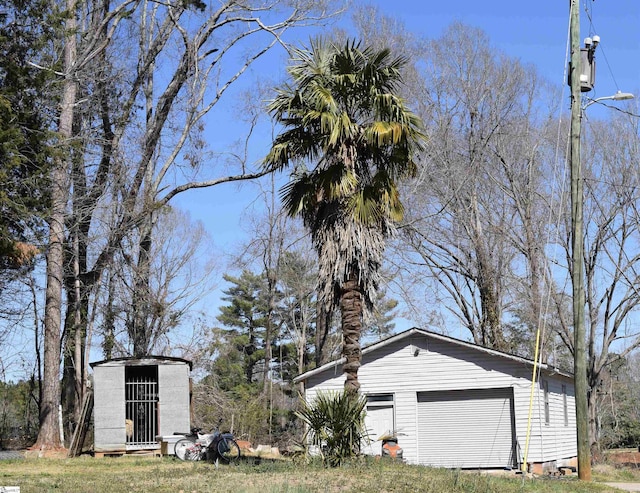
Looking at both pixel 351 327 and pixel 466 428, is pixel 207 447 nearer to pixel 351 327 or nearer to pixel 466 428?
pixel 351 327

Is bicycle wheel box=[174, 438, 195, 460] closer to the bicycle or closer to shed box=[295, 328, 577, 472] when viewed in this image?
the bicycle

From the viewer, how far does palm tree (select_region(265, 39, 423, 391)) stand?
17.5 meters

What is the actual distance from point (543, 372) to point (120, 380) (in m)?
12.0

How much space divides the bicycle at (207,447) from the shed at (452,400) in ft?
21.0

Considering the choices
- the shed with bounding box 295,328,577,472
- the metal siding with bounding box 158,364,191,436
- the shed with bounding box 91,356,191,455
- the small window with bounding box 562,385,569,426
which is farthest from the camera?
the small window with bounding box 562,385,569,426

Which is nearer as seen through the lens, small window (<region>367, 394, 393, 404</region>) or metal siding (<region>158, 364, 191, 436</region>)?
metal siding (<region>158, 364, 191, 436</region>)

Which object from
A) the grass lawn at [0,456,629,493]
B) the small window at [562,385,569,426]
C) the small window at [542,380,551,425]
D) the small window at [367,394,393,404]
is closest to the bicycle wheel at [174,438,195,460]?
the grass lawn at [0,456,629,493]

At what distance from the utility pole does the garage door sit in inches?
297

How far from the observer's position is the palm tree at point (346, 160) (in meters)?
17.5

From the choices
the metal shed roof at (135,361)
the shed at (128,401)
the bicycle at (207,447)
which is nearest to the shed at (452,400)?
the shed at (128,401)

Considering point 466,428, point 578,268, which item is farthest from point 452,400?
point 578,268

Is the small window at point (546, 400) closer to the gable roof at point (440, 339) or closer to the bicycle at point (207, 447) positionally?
the gable roof at point (440, 339)

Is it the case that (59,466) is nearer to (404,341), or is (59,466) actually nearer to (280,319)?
(404,341)

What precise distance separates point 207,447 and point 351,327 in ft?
14.1
